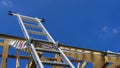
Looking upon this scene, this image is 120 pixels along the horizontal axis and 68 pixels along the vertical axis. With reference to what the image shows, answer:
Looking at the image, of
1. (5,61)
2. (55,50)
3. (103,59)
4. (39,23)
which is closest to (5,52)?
(5,61)

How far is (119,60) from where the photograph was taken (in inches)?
Answer: 303

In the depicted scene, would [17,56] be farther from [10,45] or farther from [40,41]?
[40,41]

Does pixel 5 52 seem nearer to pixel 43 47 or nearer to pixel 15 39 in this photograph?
pixel 15 39

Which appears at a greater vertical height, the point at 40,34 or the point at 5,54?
the point at 5,54

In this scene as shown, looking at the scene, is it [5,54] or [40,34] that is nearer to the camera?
[40,34]

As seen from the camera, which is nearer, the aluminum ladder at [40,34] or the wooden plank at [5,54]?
the aluminum ladder at [40,34]

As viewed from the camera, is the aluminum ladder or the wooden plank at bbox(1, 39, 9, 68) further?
the wooden plank at bbox(1, 39, 9, 68)

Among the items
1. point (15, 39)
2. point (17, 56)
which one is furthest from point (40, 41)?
point (17, 56)

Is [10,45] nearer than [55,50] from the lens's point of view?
No

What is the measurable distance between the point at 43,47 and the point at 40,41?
237mm

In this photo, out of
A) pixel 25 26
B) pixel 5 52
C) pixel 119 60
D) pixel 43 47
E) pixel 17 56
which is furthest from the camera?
pixel 17 56

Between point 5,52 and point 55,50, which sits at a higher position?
point 5,52

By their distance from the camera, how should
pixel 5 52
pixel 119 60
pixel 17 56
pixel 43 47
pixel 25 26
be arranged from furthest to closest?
pixel 17 56, pixel 5 52, pixel 119 60, pixel 25 26, pixel 43 47

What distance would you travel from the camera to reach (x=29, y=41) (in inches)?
219
